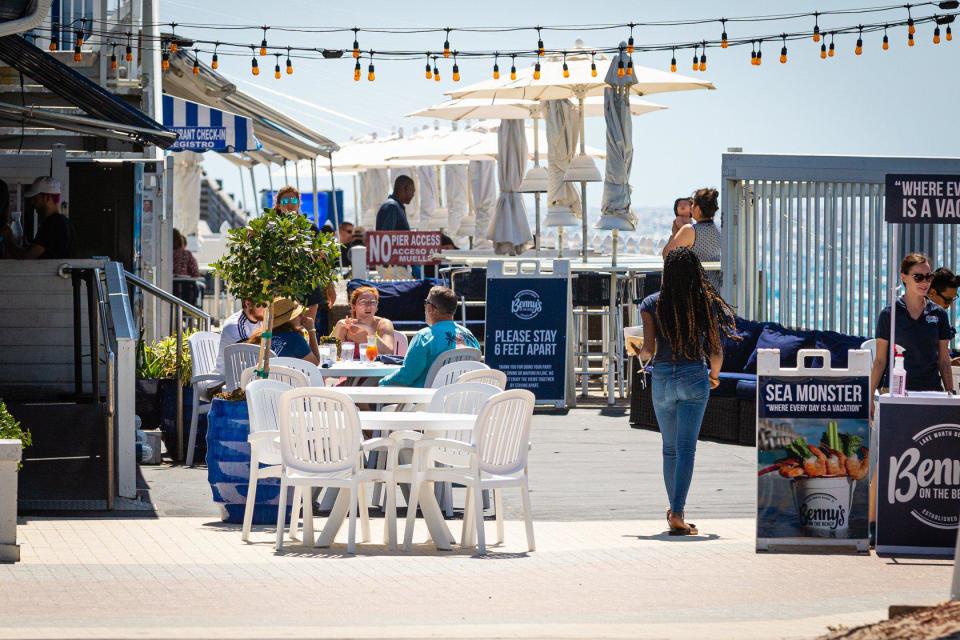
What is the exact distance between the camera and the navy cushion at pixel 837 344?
45.5 feet

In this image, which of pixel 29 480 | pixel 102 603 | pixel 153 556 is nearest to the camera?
pixel 102 603

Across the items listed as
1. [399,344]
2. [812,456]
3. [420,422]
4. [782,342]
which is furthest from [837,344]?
[420,422]

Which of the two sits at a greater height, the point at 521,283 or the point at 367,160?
the point at 367,160

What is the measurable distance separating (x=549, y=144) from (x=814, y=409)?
11398 mm

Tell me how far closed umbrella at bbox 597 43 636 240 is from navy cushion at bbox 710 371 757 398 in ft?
12.2

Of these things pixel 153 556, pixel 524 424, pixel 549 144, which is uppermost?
pixel 549 144

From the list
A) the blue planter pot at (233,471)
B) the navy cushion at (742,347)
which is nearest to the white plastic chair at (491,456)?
the blue planter pot at (233,471)

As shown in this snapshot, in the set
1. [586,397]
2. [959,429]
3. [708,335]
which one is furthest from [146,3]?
[959,429]

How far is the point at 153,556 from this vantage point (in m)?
8.98

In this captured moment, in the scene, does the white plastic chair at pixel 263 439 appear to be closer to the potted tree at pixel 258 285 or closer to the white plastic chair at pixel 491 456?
the potted tree at pixel 258 285

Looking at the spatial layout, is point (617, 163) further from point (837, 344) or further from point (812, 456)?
point (812, 456)

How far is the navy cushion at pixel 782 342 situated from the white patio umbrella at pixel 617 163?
3.56 m

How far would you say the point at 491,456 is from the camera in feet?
31.1

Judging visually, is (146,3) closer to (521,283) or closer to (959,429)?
(521,283)
